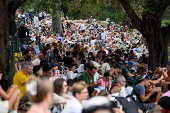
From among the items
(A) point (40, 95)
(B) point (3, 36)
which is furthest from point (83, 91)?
(B) point (3, 36)

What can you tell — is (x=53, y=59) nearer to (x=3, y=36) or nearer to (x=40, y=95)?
(x=3, y=36)

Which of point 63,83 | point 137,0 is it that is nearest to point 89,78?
point 63,83

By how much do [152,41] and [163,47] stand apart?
0.66 metres

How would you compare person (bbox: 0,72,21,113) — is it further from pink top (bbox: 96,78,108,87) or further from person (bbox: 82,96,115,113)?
person (bbox: 82,96,115,113)

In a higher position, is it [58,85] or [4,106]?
[58,85]

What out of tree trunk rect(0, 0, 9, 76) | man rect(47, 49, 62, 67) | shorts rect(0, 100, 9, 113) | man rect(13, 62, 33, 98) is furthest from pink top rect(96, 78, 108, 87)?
man rect(47, 49, 62, 67)

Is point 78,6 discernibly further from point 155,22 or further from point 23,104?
point 23,104

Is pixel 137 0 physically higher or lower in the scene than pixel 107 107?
higher

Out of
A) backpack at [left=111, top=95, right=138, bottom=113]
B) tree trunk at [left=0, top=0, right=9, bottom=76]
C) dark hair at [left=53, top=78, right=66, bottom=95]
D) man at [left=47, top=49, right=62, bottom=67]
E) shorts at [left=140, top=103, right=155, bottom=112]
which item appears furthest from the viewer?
man at [left=47, top=49, right=62, bottom=67]

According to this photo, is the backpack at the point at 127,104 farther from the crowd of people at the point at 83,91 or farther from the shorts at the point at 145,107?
the shorts at the point at 145,107

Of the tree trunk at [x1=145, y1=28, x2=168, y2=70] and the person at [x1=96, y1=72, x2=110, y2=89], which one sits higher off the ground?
the tree trunk at [x1=145, y1=28, x2=168, y2=70]

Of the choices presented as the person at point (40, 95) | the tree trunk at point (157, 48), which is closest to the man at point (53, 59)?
the tree trunk at point (157, 48)

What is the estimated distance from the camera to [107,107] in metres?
2.77

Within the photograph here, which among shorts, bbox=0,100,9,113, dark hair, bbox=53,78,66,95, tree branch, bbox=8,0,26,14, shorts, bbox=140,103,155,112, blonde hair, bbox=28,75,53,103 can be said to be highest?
tree branch, bbox=8,0,26,14
